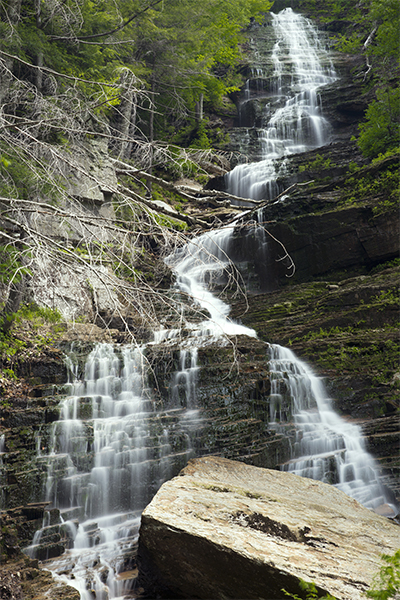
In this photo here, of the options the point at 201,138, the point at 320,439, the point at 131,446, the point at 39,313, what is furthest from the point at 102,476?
the point at 201,138

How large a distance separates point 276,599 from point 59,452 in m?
3.82

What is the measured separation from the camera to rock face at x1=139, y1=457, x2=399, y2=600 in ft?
11.5

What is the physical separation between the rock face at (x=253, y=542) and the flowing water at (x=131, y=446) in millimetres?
965

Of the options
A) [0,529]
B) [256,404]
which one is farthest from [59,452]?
[256,404]

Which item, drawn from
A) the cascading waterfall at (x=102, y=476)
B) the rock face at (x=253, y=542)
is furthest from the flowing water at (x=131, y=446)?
the rock face at (x=253, y=542)

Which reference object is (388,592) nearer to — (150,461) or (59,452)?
(150,461)

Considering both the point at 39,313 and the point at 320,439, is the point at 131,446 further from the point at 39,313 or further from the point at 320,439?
the point at 39,313

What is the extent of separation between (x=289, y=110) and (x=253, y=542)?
20959 millimetres

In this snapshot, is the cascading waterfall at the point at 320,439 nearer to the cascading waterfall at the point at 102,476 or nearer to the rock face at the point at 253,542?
the rock face at the point at 253,542

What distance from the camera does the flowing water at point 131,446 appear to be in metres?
5.08

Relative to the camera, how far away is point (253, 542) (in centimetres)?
380

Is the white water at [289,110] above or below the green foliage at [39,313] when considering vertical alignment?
above

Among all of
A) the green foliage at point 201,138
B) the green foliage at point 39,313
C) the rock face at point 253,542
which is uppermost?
the green foliage at point 201,138

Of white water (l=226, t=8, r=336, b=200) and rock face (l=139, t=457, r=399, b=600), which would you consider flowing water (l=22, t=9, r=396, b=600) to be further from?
white water (l=226, t=8, r=336, b=200)
